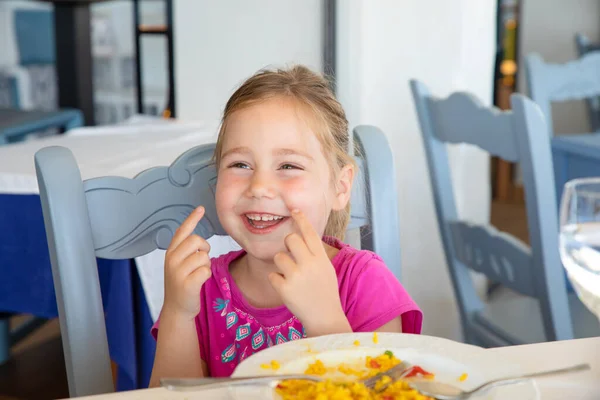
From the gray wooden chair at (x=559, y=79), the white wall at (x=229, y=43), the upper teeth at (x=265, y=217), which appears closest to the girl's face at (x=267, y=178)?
the upper teeth at (x=265, y=217)

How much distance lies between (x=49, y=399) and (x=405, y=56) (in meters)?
1.28

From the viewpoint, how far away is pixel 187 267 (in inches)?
31.1

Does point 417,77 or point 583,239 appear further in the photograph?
point 417,77

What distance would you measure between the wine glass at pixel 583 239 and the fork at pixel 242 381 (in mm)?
162

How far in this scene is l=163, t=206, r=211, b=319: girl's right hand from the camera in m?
0.79

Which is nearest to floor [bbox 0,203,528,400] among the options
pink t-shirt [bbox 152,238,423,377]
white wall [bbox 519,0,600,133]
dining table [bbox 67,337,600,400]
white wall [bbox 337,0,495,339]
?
white wall [bbox 337,0,495,339]

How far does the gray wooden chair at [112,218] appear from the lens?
80cm

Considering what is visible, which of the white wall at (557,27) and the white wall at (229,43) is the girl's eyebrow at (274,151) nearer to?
the white wall at (229,43)

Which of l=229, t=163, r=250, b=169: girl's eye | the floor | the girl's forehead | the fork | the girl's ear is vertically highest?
the girl's forehead

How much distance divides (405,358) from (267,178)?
343 millimetres

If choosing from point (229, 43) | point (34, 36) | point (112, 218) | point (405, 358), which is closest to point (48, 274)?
point (112, 218)

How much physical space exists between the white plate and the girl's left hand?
142 millimetres

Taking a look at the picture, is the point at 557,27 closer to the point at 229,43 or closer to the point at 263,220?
the point at 229,43

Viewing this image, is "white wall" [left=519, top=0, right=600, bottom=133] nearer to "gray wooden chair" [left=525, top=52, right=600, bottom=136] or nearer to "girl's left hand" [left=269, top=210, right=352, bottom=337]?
"gray wooden chair" [left=525, top=52, right=600, bottom=136]
